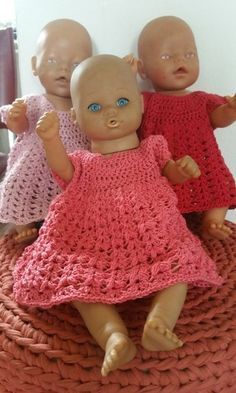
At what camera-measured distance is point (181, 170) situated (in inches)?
26.2

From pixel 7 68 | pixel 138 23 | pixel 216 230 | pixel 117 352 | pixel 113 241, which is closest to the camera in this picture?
pixel 117 352

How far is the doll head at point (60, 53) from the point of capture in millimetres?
782

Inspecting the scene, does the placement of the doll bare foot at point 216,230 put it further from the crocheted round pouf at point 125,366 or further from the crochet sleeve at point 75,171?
the crochet sleeve at point 75,171

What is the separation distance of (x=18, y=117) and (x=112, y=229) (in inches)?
11.5

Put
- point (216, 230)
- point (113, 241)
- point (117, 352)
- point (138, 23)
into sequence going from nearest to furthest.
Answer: point (117, 352)
point (113, 241)
point (216, 230)
point (138, 23)

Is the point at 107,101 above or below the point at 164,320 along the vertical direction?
above

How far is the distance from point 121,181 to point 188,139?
0.18 m

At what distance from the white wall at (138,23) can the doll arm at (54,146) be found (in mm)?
334

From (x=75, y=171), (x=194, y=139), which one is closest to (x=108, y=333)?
(x=75, y=171)

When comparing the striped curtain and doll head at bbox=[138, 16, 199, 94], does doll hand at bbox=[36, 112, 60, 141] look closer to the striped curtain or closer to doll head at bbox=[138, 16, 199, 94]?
doll head at bbox=[138, 16, 199, 94]

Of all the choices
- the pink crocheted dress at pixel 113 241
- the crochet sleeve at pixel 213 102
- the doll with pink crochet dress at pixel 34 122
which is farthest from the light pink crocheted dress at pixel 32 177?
the crochet sleeve at pixel 213 102

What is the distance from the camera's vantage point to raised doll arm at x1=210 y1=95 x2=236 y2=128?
773mm

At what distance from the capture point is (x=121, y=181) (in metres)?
0.68

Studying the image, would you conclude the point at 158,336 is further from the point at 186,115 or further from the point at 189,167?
the point at 186,115
